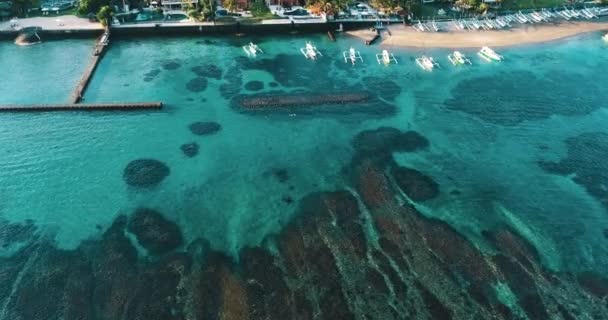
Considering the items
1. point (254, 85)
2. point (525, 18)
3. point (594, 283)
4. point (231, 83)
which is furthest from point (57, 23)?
point (525, 18)

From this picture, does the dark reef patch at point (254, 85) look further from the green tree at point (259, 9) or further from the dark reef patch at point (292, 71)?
the green tree at point (259, 9)

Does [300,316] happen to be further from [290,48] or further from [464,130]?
[290,48]

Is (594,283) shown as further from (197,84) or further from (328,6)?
(328,6)

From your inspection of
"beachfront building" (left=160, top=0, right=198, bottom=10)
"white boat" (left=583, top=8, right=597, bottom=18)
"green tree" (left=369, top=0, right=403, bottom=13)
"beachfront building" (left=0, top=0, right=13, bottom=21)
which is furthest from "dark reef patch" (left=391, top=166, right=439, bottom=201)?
"beachfront building" (left=0, top=0, right=13, bottom=21)

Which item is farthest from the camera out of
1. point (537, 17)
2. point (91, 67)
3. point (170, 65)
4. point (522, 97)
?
point (537, 17)

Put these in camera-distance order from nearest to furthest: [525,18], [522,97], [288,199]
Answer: [288,199] → [522,97] → [525,18]

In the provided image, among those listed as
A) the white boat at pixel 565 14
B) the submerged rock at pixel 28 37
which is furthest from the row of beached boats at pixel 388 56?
the submerged rock at pixel 28 37

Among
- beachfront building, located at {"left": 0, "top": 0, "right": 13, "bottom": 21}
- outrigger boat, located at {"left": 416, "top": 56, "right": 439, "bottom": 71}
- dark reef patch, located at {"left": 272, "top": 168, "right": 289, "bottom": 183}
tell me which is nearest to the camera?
dark reef patch, located at {"left": 272, "top": 168, "right": 289, "bottom": 183}

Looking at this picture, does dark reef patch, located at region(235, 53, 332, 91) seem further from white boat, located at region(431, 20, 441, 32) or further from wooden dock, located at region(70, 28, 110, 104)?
white boat, located at region(431, 20, 441, 32)

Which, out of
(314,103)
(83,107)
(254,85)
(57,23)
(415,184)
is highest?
(57,23)
